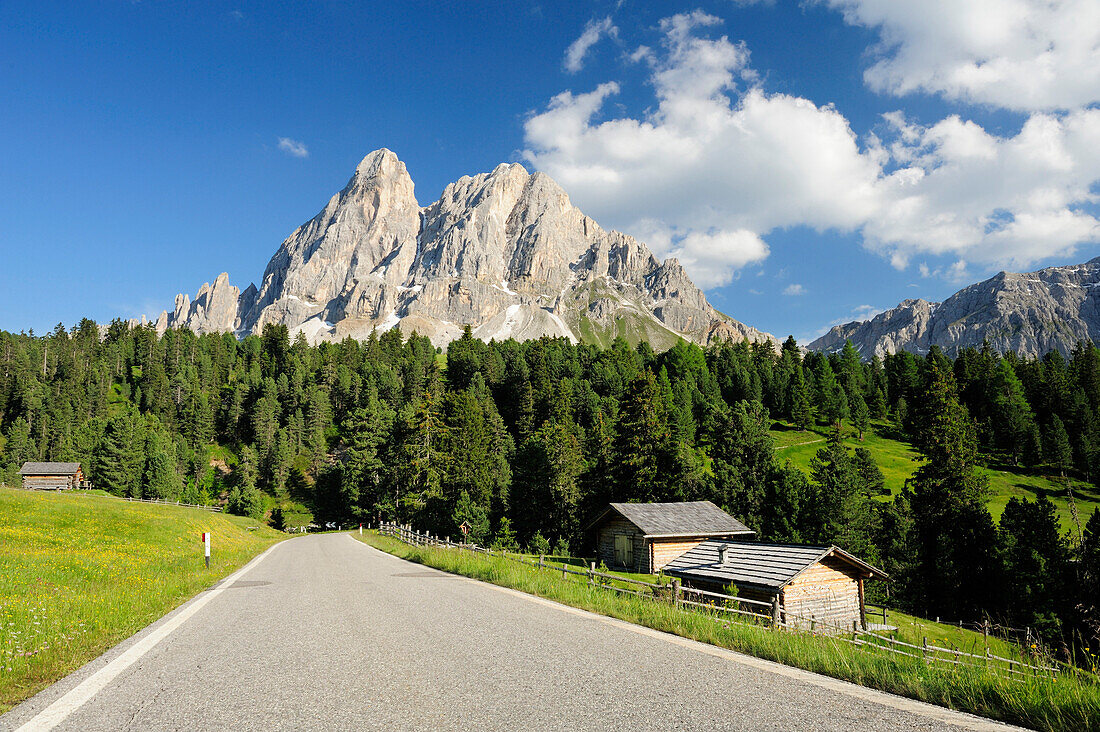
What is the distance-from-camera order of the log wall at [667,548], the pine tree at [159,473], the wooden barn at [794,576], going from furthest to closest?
the pine tree at [159,473]
the log wall at [667,548]
the wooden barn at [794,576]

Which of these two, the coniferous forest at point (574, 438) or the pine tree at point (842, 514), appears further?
the pine tree at point (842, 514)

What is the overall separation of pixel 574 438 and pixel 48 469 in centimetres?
7816

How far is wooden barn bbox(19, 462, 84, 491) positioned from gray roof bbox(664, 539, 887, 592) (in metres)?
94.2

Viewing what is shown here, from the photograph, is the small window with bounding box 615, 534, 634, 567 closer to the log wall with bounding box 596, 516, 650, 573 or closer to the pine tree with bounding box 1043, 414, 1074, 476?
the log wall with bounding box 596, 516, 650, 573

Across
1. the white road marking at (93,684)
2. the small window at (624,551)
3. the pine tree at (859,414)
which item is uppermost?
the pine tree at (859,414)

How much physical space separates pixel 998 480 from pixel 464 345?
10896cm

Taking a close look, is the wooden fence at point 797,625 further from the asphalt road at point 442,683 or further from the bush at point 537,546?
the bush at point 537,546

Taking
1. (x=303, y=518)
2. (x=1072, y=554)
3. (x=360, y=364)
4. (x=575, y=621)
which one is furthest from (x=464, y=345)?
(x=575, y=621)

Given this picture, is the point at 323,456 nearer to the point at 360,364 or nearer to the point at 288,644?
the point at 360,364

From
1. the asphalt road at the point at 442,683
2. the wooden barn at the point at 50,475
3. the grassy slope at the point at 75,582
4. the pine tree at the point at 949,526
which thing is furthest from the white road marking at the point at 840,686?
the wooden barn at the point at 50,475

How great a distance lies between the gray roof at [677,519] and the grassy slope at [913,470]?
1296 inches

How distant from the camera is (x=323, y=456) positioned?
100 metres

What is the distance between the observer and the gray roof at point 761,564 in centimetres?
2339

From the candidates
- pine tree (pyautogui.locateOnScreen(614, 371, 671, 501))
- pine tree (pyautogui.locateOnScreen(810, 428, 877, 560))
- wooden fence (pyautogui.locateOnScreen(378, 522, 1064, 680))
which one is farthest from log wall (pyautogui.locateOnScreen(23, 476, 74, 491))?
pine tree (pyautogui.locateOnScreen(810, 428, 877, 560))
